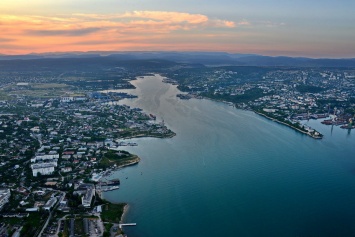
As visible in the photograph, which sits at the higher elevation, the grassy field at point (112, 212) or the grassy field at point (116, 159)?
the grassy field at point (116, 159)

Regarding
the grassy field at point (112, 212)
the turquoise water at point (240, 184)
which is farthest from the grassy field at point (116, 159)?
the grassy field at point (112, 212)

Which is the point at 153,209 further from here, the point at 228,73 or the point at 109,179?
the point at 228,73

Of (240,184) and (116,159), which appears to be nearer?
(240,184)

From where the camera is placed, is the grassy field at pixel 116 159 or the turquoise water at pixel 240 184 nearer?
the turquoise water at pixel 240 184

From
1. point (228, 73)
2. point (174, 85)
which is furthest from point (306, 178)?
point (228, 73)

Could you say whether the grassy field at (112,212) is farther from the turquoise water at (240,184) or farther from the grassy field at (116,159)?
the grassy field at (116,159)

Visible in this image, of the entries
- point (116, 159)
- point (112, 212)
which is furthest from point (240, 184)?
point (116, 159)

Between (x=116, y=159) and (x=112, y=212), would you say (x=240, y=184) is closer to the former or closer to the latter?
(x=112, y=212)

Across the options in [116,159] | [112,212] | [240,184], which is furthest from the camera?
[116,159]

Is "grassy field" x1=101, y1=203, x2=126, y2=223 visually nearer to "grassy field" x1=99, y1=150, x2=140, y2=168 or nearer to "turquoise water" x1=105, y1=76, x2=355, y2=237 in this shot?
"turquoise water" x1=105, y1=76, x2=355, y2=237
